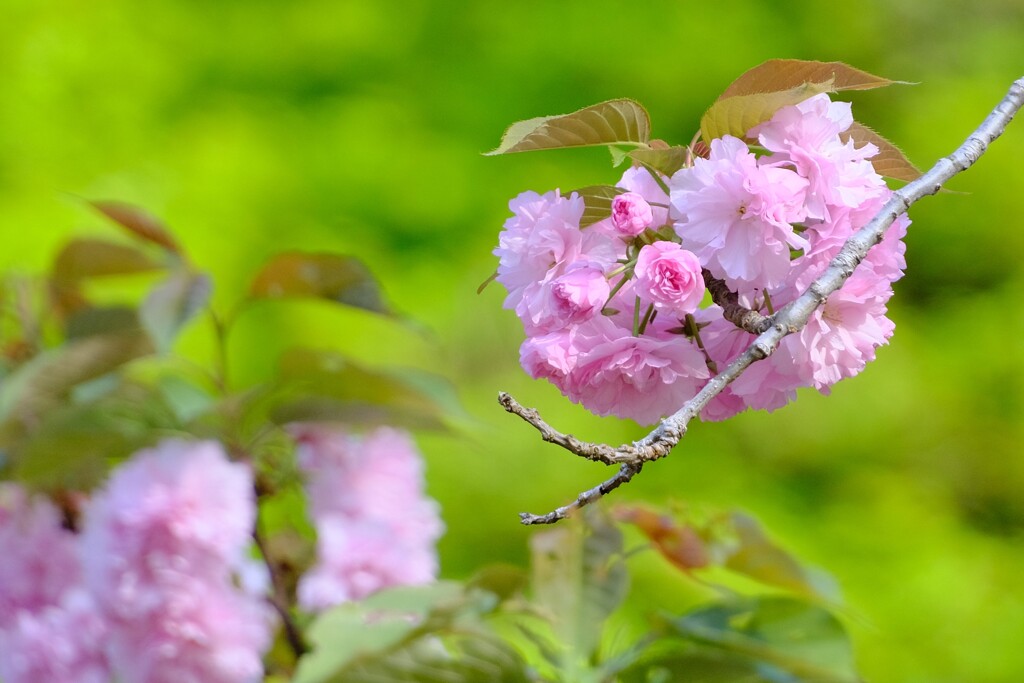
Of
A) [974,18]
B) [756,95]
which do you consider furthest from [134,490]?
[974,18]

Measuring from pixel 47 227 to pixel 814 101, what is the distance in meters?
1.89

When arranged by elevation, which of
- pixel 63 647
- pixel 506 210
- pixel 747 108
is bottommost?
pixel 63 647

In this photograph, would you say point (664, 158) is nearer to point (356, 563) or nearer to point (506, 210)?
point (356, 563)

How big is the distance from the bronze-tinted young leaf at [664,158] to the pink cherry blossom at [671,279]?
0.04m

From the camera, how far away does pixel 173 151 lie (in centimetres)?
216

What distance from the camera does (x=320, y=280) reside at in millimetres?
855

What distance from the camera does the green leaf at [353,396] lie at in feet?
2.66

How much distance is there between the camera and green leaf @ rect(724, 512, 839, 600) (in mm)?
789

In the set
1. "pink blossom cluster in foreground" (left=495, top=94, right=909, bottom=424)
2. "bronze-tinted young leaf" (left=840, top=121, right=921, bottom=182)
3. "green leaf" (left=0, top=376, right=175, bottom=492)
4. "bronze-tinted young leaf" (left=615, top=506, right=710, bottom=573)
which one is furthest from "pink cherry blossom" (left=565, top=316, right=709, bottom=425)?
"green leaf" (left=0, top=376, right=175, bottom=492)

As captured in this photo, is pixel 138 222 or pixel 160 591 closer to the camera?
pixel 160 591

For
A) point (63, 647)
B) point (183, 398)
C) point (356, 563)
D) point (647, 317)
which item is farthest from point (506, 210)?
point (647, 317)

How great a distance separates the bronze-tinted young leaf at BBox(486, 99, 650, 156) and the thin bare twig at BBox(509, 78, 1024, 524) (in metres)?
0.09

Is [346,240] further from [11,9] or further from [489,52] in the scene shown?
[11,9]

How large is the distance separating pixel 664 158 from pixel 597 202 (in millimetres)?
30
